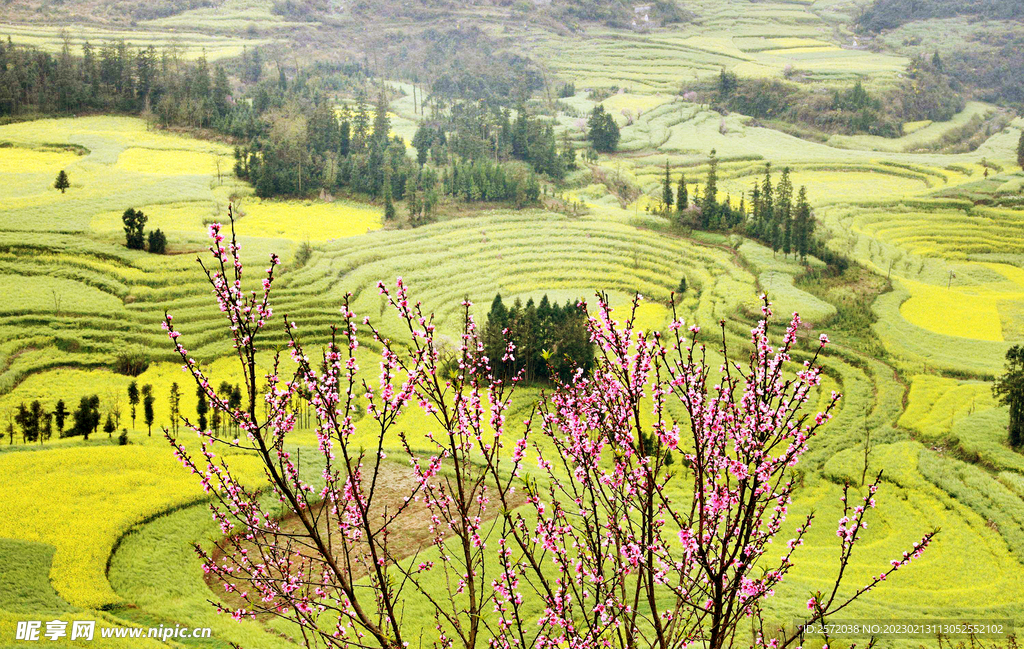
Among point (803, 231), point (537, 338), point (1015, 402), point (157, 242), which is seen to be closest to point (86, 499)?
point (537, 338)

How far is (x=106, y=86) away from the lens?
54.4 metres

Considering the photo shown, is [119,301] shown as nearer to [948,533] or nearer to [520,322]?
[520,322]

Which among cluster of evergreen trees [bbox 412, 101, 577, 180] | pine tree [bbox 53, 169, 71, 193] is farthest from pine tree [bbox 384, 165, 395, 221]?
pine tree [bbox 53, 169, 71, 193]

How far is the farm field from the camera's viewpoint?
51.1 ft

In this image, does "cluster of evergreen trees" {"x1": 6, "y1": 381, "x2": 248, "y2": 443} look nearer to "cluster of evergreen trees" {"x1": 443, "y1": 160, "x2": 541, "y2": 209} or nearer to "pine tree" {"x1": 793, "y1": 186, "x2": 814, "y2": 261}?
"cluster of evergreen trees" {"x1": 443, "y1": 160, "x2": 541, "y2": 209}

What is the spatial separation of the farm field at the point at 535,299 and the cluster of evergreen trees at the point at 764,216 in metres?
1.13

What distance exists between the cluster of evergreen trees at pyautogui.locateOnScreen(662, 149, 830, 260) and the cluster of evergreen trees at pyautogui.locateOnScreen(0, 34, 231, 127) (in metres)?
36.3

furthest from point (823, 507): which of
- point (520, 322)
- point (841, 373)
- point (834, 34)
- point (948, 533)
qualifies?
point (834, 34)

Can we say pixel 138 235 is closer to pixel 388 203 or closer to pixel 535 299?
pixel 388 203

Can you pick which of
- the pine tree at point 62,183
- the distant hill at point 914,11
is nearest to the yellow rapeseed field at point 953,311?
the pine tree at point 62,183

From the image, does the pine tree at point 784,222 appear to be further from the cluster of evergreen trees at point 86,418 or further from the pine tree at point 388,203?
the cluster of evergreen trees at point 86,418

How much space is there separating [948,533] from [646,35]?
283ft

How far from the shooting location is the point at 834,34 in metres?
90.7

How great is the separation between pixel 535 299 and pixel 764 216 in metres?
17.4
